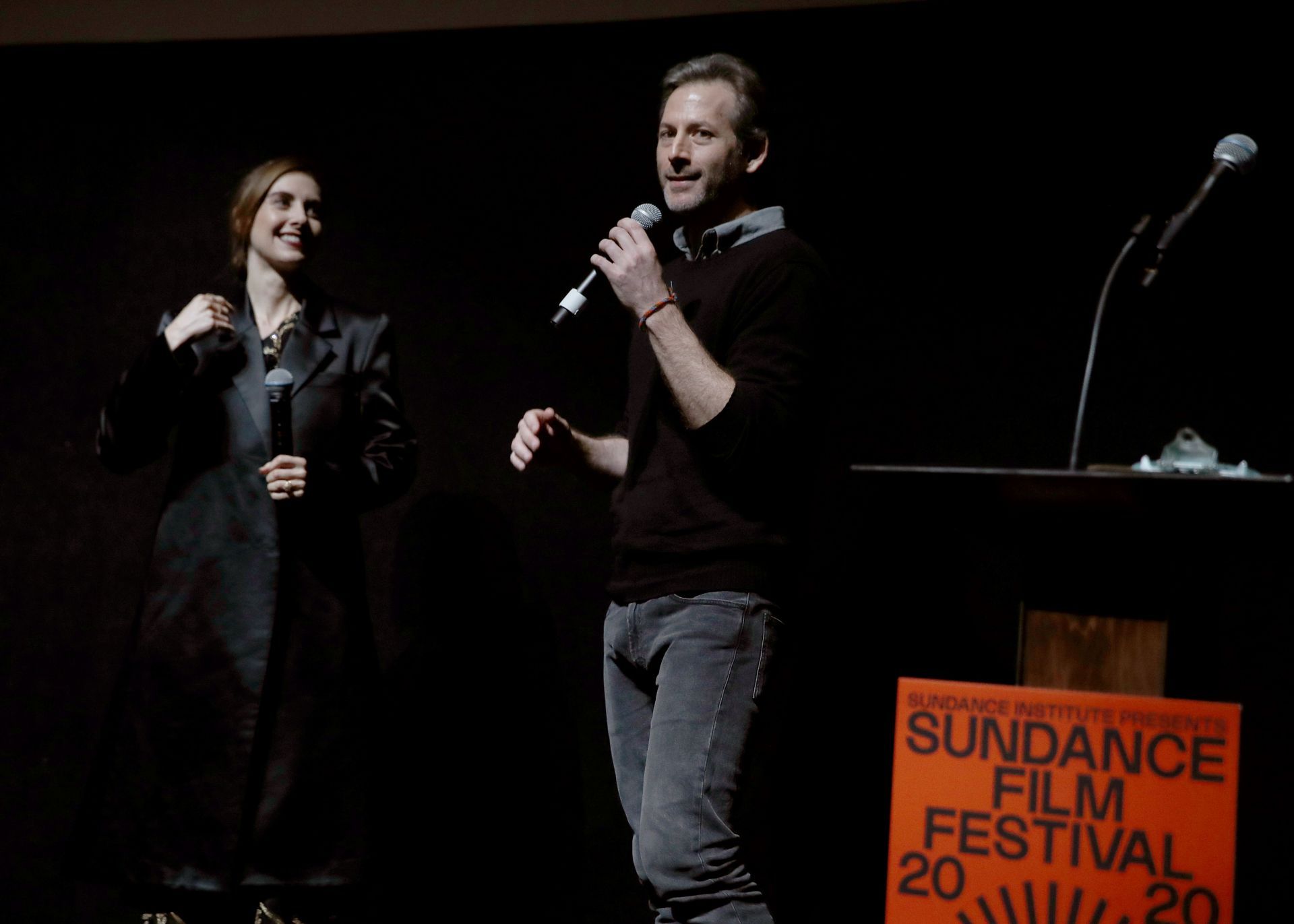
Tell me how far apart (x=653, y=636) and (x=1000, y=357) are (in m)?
1.16

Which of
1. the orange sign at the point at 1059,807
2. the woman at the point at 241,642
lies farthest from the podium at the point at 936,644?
the woman at the point at 241,642

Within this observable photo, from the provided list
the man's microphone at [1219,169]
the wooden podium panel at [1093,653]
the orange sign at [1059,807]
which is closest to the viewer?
the orange sign at [1059,807]

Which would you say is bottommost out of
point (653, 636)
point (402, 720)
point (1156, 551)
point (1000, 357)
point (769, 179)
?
point (402, 720)

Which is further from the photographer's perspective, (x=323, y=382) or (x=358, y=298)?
(x=358, y=298)

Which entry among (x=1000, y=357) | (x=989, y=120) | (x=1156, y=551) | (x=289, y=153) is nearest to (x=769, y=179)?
(x=989, y=120)

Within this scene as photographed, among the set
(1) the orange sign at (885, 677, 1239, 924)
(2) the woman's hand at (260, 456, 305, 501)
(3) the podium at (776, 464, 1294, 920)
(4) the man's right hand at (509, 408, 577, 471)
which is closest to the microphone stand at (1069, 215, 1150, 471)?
(3) the podium at (776, 464, 1294, 920)

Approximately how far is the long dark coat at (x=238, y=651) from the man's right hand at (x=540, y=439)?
49 centimetres

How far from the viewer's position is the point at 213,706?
7.30 feet

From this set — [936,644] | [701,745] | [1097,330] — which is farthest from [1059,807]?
[936,644]

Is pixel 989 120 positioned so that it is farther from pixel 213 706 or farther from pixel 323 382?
pixel 213 706

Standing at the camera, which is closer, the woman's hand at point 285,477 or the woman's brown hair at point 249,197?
the woman's hand at point 285,477

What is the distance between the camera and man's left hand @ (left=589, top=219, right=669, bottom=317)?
1.77m

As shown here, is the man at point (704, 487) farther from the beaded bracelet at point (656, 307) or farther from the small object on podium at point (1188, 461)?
the small object on podium at point (1188, 461)

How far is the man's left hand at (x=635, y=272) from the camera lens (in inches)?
69.5
